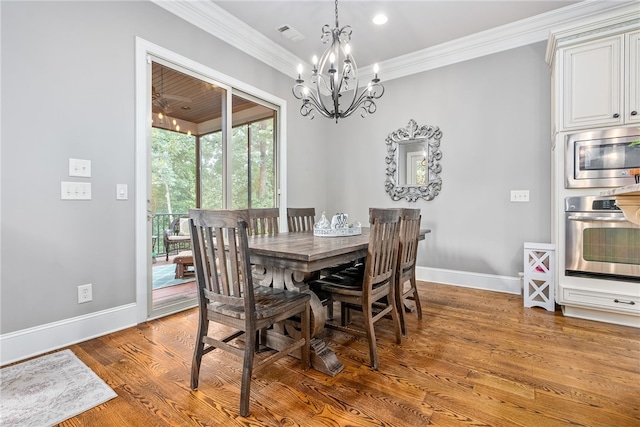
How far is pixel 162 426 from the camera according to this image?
136cm

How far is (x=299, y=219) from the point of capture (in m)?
3.19

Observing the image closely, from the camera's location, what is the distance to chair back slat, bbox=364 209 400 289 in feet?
6.12

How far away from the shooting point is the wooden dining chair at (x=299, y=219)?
311cm

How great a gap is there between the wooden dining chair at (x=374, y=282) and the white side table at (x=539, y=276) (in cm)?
164

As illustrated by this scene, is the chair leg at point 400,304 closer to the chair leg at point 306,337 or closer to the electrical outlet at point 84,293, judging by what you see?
the chair leg at point 306,337

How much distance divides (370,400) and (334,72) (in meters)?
2.26

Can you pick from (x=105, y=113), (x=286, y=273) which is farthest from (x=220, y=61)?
(x=286, y=273)

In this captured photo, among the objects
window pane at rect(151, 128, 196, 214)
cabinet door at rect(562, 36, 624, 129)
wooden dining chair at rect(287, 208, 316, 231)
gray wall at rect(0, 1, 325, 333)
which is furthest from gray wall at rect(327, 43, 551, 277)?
gray wall at rect(0, 1, 325, 333)

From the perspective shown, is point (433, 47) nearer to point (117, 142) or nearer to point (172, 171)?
point (172, 171)

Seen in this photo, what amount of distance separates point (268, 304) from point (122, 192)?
5.45ft

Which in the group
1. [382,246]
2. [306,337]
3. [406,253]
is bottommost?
[306,337]

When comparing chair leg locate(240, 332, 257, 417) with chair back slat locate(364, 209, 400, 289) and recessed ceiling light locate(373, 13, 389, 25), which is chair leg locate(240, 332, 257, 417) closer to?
chair back slat locate(364, 209, 400, 289)

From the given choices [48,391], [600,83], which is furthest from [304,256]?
[600,83]

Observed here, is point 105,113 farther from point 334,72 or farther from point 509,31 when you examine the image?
point 509,31
